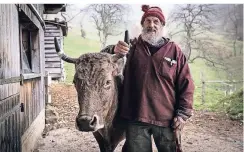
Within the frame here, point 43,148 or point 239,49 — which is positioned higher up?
point 239,49

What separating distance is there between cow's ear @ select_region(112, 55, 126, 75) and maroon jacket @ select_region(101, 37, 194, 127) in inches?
15.2

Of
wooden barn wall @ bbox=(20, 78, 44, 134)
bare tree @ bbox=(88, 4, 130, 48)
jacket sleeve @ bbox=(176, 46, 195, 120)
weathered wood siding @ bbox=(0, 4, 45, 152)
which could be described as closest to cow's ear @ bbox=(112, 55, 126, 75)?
jacket sleeve @ bbox=(176, 46, 195, 120)

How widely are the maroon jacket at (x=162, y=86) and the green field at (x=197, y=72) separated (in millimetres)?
10176

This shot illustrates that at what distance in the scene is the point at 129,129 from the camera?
3537mm

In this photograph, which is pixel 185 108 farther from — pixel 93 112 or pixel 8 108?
pixel 8 108

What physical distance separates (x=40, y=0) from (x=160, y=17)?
61.8 inches

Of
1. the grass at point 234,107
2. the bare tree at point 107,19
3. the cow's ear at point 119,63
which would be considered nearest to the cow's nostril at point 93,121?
the cow's ear at point 119,63

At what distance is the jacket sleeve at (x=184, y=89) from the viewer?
10.8 ft

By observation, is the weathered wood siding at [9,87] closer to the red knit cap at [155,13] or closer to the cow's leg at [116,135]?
the cow's leg at [116,135]

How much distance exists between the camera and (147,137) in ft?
11.4

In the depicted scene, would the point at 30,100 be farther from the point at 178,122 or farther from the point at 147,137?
the point at 178,122

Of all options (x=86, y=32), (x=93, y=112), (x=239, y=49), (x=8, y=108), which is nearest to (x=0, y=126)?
(x=8, y=108)

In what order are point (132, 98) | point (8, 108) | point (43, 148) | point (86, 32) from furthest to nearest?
point (86, 32), point (43, 148), point (8, 108), point (132, 98)

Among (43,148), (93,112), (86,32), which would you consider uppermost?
(86,32)
